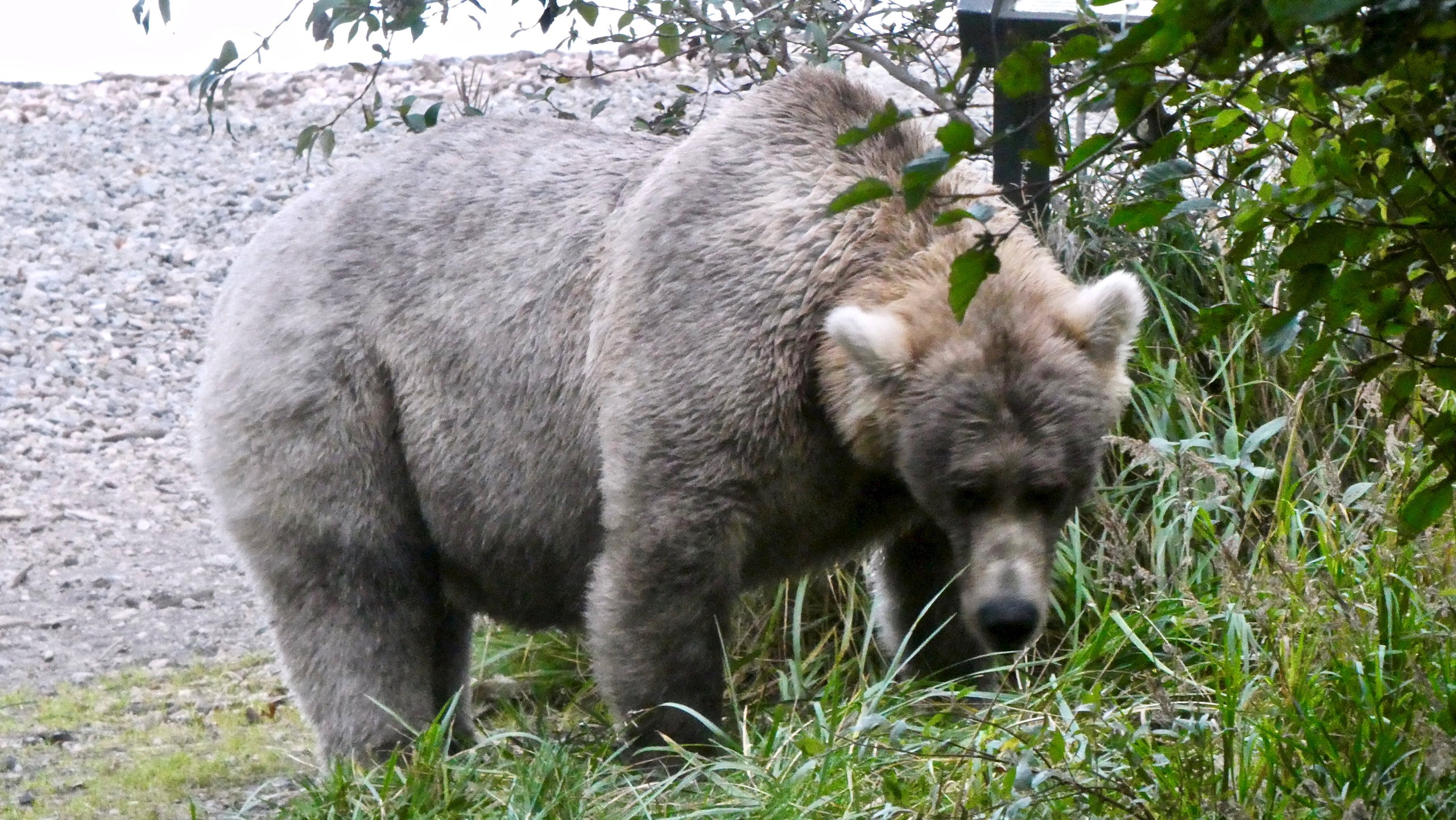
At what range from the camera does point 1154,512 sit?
195 inches

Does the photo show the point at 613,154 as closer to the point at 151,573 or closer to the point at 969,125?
the point at 969,125

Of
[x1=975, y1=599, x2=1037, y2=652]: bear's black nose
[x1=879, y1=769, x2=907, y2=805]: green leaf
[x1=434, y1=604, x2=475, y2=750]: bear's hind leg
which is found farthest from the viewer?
[x1=434, y1=604, x2=475, y2=750]: bear's hind leg

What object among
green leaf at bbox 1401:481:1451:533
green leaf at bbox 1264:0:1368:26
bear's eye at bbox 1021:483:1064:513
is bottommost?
bear's eye at bbox 1021:483:1064:513

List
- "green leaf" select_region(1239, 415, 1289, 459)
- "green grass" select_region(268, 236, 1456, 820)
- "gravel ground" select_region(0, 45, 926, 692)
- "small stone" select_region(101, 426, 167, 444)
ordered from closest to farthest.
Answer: "green grass" select_region(268, 236, 1456, 820)
"green leaf" select_region(1239, 415, 1289, 459)
"gravel ground" select_region(0, 45, 926, 692)
"small stone" select_region(101, 426, 167, 444)

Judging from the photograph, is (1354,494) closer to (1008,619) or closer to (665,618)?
(1008,619)

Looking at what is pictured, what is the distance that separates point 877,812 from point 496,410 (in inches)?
74.2

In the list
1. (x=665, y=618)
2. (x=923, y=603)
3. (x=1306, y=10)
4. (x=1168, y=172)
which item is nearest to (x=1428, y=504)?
(x=1168, y=172)

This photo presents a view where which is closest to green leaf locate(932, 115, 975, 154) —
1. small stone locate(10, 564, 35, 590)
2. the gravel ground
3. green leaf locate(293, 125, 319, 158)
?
the gravel ground

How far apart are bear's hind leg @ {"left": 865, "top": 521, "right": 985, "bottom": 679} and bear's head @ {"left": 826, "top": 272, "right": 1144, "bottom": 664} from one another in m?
0.67

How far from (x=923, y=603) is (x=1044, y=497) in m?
1.02

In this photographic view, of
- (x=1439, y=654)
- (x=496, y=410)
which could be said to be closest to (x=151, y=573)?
(x=496, y=410)

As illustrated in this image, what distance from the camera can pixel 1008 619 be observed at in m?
3.77

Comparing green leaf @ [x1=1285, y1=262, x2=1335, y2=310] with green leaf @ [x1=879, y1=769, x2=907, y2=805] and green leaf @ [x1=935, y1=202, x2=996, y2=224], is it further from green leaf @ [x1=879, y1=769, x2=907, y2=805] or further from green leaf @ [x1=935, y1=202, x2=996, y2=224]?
green leaf @ [x1=879, y1=769, x2=907, y2=805]

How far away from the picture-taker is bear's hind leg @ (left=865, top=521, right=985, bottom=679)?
4.66 m
